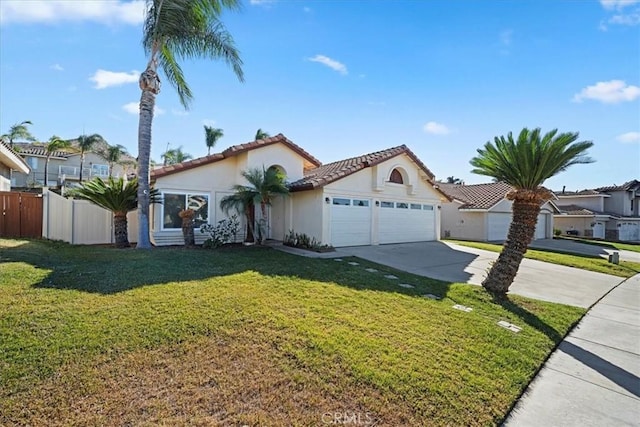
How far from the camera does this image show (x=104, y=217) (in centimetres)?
1484

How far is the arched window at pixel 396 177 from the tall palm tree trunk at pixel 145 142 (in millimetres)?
11935

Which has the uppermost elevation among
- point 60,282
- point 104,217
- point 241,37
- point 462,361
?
point 241,37

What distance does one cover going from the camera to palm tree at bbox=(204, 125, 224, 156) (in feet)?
126

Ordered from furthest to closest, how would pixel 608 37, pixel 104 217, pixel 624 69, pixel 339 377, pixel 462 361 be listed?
1. pixel 104 217
2. pixel 624 69
3. pixel 608 37
4. pixel 462 361
5. pixel 339 377

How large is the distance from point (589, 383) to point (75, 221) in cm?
1746

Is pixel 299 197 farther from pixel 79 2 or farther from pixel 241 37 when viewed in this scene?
pixel 79 2

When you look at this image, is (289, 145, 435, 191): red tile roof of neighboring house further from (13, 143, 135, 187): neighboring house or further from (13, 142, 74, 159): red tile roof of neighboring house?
(13, 142, 74, 159): red tile roof of neighboring house

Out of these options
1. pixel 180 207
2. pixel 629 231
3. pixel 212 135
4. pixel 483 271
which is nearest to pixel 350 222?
pixel 483 271

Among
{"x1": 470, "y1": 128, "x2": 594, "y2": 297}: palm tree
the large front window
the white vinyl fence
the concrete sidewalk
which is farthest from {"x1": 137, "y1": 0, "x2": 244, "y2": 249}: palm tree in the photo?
the concrete sidewalk

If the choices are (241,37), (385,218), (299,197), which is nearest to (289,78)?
(241,37)

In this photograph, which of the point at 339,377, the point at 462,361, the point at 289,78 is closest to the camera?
the point at 339,377

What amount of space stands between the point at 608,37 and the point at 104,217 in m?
20.1

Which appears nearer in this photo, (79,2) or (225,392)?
(225,392)

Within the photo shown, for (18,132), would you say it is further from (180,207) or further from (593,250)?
(593,250)
